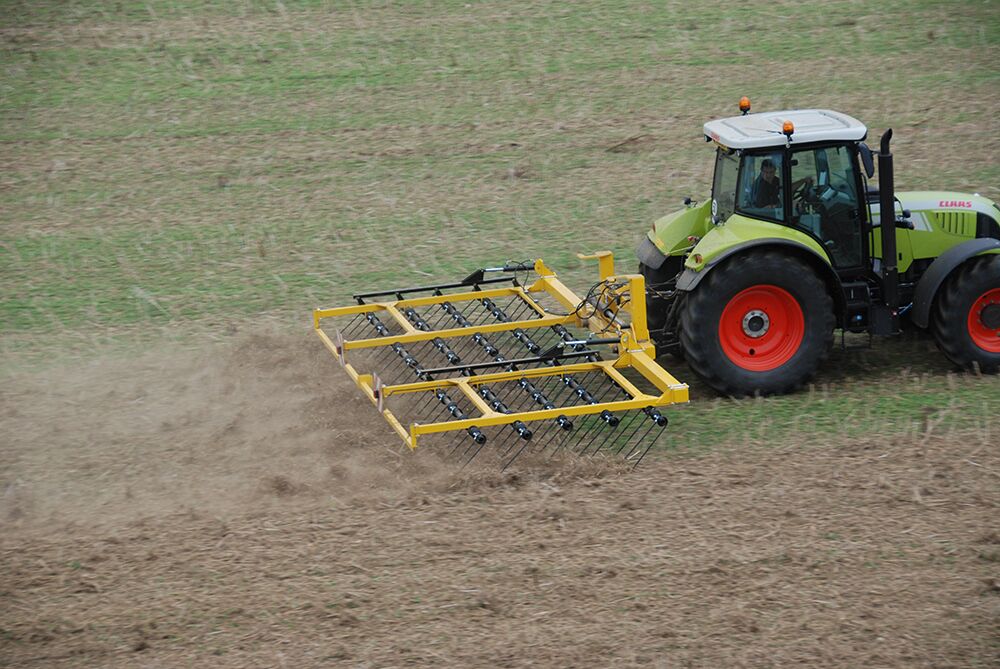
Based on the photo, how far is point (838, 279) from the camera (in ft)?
27.5

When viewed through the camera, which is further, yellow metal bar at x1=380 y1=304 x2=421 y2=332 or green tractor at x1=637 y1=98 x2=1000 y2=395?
yellow metal bar at x1=380 y1=304 x2=421 y2=332

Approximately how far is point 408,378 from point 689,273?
7.17ft

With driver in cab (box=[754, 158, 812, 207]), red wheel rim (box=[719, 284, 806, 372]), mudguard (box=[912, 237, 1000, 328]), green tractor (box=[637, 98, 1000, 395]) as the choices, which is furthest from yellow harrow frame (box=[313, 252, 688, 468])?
mudguard (box=[912, 237, 1000, 328])

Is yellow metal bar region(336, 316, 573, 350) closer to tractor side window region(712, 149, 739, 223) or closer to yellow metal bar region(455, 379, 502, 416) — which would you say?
yellow metal bar region(455, 379, 502, 416)

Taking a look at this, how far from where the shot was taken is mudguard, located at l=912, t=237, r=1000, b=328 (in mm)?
8367

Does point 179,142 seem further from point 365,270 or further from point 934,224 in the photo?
point 934,224

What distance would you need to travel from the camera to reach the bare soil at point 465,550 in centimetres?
604

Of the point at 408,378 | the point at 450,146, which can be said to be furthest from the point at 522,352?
the point at 450,146

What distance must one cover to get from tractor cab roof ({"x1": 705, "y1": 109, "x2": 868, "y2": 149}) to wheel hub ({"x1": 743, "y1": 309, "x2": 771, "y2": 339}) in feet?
3.46

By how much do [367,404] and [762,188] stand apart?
2936 millimetres

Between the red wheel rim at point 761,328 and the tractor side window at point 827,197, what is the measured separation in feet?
1.61

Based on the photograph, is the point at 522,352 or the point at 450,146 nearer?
the point at 522,352

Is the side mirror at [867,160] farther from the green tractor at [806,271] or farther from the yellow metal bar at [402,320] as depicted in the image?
the yellow metal bar at [402,320]

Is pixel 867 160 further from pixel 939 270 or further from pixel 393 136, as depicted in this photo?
pixel 393 136
